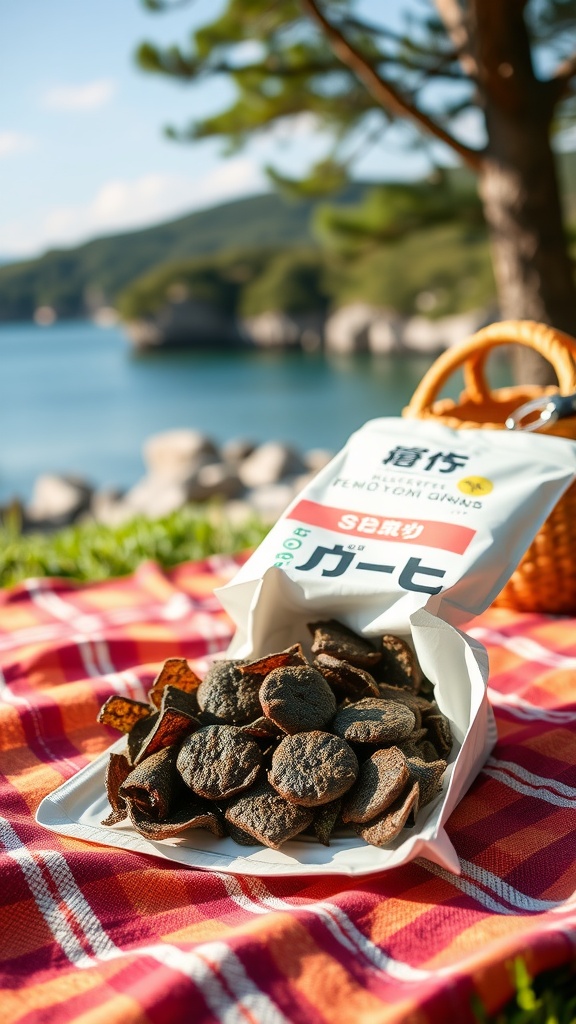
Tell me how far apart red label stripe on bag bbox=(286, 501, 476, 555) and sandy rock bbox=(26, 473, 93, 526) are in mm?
5905

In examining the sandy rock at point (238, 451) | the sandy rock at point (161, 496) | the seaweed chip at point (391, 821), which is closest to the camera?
the seaweed chip at point (391, 821)

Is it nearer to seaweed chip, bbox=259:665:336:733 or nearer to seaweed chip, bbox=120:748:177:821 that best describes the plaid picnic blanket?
seaweed chip, bbox=120:748:177:821

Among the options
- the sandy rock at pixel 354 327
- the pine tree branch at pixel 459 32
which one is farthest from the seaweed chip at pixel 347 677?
the sandy rock at pixel 354 327

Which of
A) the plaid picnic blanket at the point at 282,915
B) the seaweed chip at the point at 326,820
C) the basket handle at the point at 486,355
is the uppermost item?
the basket handle at the point at 486,355

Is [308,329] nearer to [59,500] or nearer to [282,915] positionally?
[59,500]

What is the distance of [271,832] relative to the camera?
1188mm

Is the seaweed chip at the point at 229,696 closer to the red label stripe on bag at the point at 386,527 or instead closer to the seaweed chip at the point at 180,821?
the seaweed chip at the point at 180,821

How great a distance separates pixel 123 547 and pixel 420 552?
1.80 metres

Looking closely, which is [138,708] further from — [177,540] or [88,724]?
[177,540]

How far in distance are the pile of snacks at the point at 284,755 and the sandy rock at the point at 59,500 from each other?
613 centimetres

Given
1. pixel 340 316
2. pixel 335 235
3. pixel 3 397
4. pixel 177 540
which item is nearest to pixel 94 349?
pixel 340 316

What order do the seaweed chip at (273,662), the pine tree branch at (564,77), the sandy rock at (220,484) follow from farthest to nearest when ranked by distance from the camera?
1. the sandy rock at (220,484)
2. the pine tree branch at (564,77)
3. the seaweed chip at (273,662)

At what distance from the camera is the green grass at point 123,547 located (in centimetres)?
296

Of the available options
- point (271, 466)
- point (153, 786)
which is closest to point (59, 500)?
point (271, 466)
